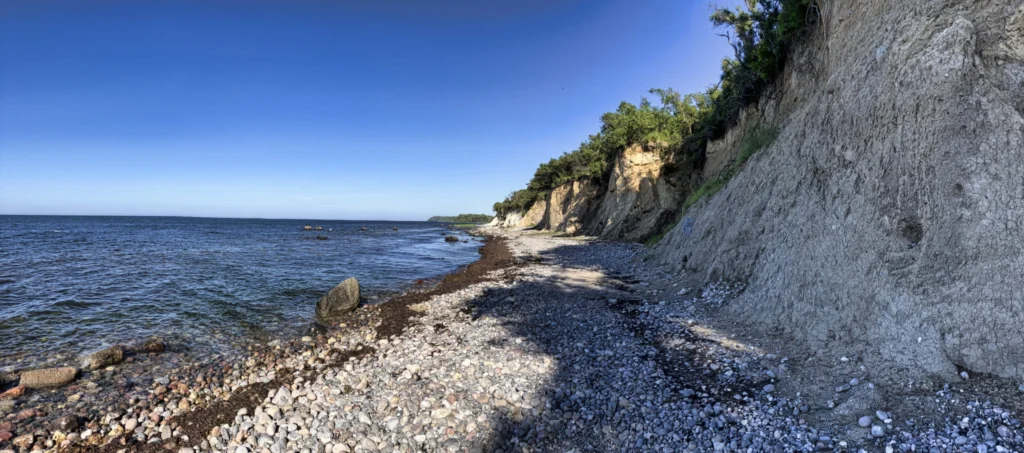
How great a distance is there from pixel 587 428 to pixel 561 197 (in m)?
50.5

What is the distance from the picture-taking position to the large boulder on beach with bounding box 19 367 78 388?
7.58 meters

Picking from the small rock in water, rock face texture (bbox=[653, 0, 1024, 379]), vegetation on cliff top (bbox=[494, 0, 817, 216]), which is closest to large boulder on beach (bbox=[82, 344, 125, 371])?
the small rock in water

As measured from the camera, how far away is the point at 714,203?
14.6m

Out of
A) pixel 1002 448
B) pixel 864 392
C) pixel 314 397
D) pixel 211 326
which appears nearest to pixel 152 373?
pixel 211 326

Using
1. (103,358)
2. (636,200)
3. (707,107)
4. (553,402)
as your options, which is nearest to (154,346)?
(103,358)

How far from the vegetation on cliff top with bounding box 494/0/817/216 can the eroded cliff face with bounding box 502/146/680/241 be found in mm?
1351

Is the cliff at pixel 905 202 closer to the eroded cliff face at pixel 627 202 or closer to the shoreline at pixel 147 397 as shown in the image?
the shoreline at pixel 147 397

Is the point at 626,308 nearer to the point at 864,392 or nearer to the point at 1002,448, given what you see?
the point at 864,392

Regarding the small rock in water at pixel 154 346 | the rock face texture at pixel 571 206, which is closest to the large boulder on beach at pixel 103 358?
the small rock in water at pixel 154 346

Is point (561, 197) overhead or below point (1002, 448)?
overhead

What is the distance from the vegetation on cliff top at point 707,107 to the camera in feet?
47.9

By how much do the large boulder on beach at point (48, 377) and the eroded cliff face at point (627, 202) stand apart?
91.8ft

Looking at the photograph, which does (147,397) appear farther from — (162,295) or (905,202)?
(905,202)

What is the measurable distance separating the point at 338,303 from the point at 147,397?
20.7 ft
